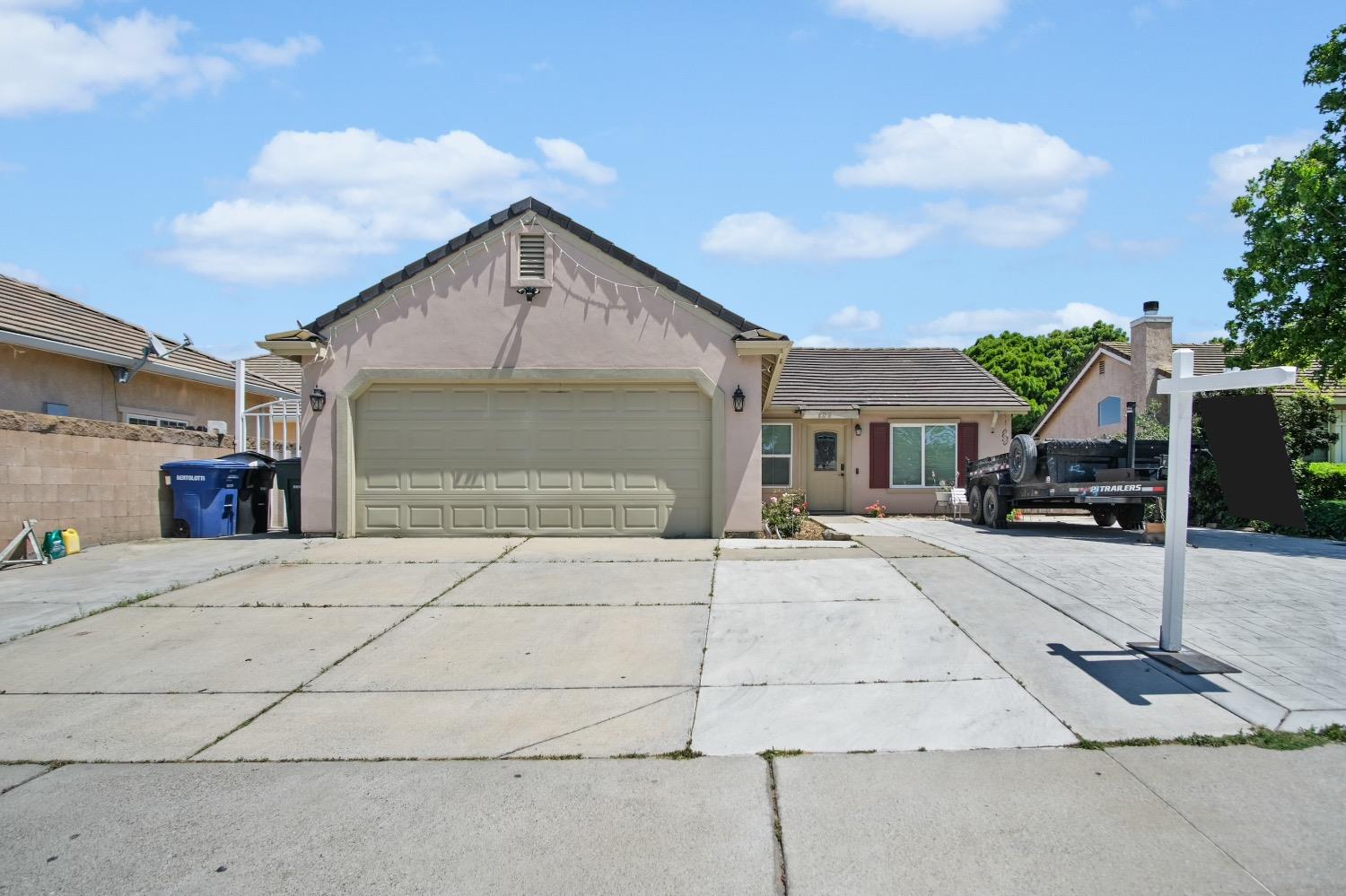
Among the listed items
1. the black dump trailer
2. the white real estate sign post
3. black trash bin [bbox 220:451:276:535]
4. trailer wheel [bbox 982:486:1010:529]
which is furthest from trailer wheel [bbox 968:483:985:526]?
black trash bin [bbox 220:451:276:535]

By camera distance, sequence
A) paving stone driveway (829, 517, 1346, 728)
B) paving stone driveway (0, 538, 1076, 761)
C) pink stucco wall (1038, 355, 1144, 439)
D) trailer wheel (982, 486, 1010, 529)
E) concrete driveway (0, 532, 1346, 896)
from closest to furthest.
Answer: concrete driveway (0, 532, 1346, 896)
paving stone driveway (0, 538, 1076, 761)
paving stone driveway (829, 517, 1346, 728)
trailer wheel (982, 486, 1010, 529)
pink stucco wall (1038, 355, 1144, 439)

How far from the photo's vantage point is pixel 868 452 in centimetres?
1938

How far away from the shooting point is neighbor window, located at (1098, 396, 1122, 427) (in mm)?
24062

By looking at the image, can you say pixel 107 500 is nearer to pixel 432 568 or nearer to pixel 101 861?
pixel 432 568

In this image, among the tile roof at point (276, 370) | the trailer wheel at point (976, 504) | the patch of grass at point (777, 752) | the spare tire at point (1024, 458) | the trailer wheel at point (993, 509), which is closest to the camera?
the patch of grass at point (777, 752)

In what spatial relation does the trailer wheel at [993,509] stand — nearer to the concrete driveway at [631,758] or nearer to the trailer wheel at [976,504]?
the trailer wheel at [976,504]

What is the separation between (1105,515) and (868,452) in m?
5.40

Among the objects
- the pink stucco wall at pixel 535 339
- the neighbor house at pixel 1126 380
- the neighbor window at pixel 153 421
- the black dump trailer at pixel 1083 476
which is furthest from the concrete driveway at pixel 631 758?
the neighbor house at pixel 1126 380

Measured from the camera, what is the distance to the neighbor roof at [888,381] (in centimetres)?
1920

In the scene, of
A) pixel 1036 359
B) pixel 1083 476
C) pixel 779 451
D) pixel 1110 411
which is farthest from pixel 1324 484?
pixel 1036 359

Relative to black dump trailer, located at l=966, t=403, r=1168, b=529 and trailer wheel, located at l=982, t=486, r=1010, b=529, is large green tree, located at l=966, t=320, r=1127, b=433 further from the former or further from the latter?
black dump trailer, located at l=966, t=403, r=1168, b=529

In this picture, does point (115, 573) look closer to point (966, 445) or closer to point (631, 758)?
point (631, 758)

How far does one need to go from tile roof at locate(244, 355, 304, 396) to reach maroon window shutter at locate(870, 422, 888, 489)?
16.0m

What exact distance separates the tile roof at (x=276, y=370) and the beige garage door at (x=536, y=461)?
13.5 metres
